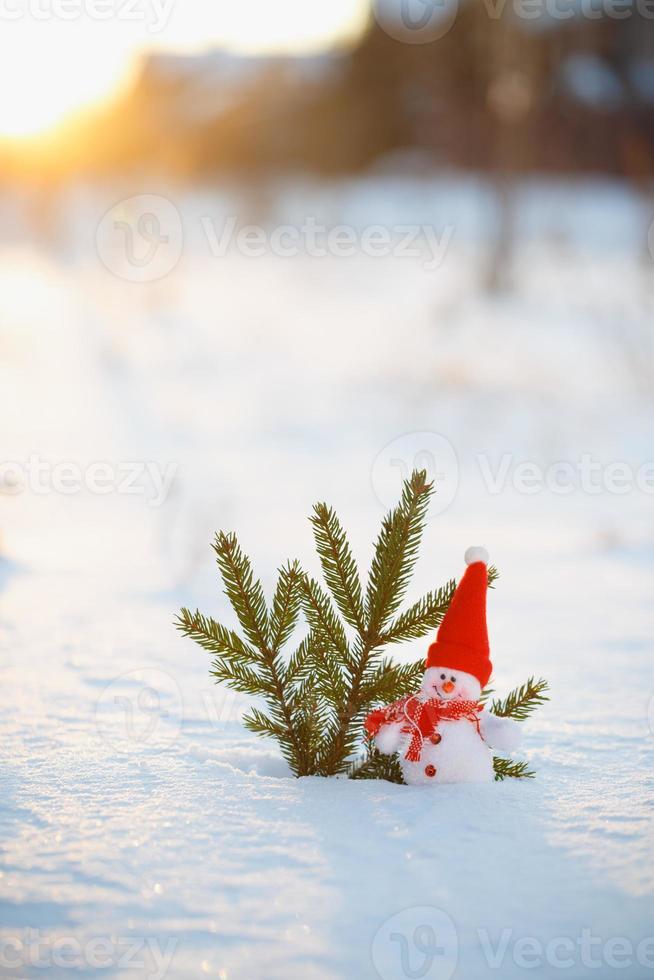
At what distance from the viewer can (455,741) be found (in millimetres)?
2096

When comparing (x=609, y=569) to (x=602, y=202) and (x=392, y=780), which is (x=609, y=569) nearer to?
(x=392, y=780)

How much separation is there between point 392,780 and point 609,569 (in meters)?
2.37

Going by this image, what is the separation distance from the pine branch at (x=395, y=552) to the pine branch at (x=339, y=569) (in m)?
0.03

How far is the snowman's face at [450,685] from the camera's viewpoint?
2082mm

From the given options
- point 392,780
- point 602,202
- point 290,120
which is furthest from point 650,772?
point 290,120

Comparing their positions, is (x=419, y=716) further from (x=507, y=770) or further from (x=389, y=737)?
(x=507, y=770)

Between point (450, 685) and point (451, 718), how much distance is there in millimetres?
79

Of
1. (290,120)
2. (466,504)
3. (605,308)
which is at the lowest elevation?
(466,504)

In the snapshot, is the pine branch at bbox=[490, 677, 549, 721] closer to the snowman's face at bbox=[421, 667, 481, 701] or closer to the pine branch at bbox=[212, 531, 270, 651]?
the snowman's face at bbox=[421, 667, 481, 701]

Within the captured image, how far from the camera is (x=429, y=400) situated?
7.70m

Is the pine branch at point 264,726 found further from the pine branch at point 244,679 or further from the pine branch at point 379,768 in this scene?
the pine branch at point 379,768

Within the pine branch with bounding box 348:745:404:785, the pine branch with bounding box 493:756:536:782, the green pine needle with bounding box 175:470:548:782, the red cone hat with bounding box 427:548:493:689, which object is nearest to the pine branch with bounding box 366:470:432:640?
the green pine needle with bounding box 175:470:548:782

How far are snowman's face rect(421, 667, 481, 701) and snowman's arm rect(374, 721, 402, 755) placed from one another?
→ 0.10m

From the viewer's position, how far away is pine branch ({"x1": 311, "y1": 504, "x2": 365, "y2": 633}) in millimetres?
2049
